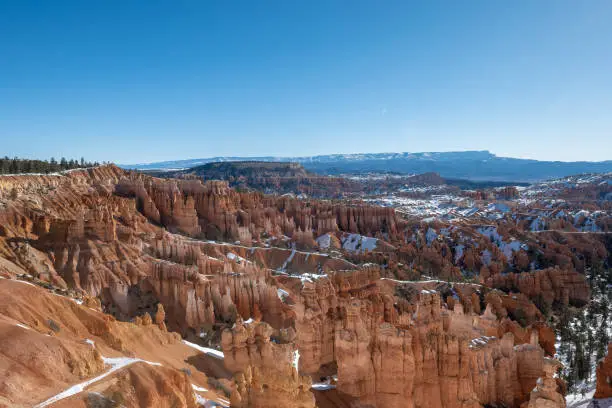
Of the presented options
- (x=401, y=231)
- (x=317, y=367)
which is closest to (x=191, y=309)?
(x=317, y=367)

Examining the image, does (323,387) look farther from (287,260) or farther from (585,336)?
(287,260)

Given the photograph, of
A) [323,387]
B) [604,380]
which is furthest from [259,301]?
[604,380]

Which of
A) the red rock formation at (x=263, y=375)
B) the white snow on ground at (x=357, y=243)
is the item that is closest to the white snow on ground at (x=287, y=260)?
the white snow on ground at (x=357, y=243)

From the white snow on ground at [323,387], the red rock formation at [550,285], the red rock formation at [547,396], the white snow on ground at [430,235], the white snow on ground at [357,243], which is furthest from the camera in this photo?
the white snow on ground at [430,235]

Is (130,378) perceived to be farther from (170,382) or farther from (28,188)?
(28,188)

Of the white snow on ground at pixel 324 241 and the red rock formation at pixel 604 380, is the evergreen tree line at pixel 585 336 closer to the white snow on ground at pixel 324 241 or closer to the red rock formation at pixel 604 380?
the red rock formation at pixel 604 380

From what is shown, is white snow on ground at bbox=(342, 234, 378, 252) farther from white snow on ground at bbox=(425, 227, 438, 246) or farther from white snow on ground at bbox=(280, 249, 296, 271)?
white snow on ground at bbox=(280, 249, 296, 271)

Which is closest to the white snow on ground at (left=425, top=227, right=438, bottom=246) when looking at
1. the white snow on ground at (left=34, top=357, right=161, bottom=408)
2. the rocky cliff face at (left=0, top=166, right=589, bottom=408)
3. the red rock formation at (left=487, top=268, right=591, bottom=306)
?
the rocky cliff face at (left=0, top=166, right=589, bottom=408)
